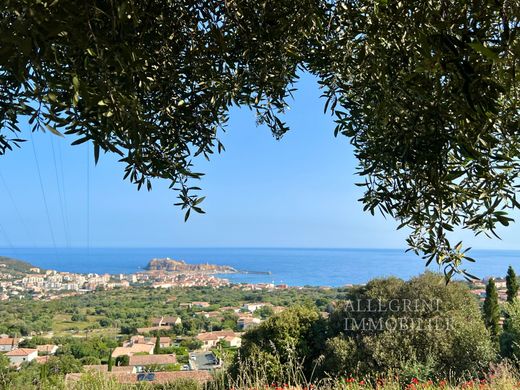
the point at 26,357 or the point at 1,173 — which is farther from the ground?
the point at 1,173

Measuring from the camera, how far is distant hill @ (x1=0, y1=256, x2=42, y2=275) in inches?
312

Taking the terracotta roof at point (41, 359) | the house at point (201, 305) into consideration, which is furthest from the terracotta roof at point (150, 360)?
the house at point (201, 305)

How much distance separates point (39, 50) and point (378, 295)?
1160 cm

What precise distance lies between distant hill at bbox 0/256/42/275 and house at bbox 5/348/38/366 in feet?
4.90

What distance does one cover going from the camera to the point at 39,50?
0.86m

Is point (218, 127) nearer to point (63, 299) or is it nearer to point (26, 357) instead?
point (26, 357)

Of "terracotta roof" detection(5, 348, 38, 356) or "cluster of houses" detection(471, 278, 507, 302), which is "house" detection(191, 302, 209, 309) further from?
"terracotta roof" detection(5, 348, 38, 356)

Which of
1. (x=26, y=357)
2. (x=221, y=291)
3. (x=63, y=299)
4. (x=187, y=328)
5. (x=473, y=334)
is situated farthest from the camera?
(x=221, y=291)

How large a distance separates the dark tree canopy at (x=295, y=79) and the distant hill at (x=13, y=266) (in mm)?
7284

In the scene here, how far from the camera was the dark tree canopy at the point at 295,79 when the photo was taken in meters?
0.89

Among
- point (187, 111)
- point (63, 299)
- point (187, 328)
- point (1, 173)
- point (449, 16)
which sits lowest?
point (187, 328)

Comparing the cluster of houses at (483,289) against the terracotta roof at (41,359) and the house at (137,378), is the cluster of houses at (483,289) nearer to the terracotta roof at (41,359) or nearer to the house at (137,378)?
the house at (137,378)

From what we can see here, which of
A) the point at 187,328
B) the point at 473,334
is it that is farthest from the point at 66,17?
the point at 187,328

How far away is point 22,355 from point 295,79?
8.37m
